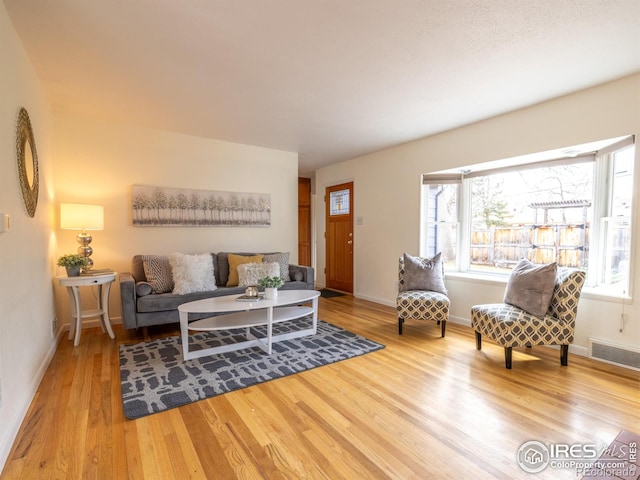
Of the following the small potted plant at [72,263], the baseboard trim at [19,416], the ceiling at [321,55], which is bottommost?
the baseboard trim at [19,416]

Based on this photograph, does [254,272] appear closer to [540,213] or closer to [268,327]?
[268,327]

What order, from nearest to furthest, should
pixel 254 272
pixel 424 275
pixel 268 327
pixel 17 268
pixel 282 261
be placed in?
pixel 17 268, pixel 268 327, pixel 424 275, pixel 254 272, pixel 282 261

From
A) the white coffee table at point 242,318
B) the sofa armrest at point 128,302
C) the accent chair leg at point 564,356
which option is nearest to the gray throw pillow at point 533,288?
the accent chair leg at point 564,356

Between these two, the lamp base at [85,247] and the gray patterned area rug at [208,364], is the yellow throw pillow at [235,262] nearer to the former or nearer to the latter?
the gray patterned area rug at [208,364]

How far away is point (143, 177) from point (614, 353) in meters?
5.15

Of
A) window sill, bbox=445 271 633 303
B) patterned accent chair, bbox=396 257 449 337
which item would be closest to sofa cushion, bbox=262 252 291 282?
patterned accent chair, bbox=396 257 449 337

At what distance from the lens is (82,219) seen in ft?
10.2

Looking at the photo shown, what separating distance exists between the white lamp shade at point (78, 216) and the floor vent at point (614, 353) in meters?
4.84

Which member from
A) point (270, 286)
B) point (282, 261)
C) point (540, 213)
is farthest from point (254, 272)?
point (540, 213)

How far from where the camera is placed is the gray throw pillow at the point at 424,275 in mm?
3648

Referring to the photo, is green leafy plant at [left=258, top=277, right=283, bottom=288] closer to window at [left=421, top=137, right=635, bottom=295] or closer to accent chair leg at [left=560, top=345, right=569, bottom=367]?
window at [left=421, top=137, right=635, bottom=295]

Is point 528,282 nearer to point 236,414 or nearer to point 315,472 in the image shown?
point 315,472

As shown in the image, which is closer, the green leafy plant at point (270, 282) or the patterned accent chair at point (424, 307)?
the green leafy plant at point (270, 282)

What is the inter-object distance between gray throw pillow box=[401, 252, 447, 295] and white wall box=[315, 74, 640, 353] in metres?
0.36
